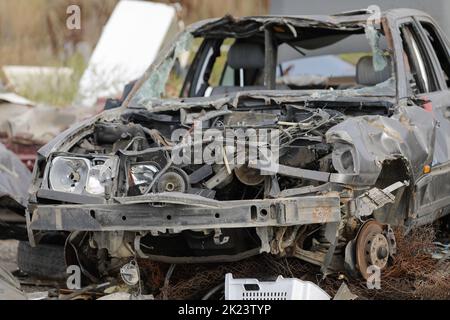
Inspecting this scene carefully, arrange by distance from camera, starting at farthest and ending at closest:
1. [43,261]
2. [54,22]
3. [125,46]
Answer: [54,22], [125,46], [43,261]

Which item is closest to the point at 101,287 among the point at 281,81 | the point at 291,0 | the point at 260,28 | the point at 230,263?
the point at 230,263

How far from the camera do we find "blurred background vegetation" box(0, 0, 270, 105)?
17.0m

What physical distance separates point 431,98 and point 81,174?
9.57ft

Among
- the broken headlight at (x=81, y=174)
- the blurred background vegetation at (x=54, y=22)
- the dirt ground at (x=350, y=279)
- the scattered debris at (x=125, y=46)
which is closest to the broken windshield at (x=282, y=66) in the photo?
the dirt ground at (x=350, y=279)

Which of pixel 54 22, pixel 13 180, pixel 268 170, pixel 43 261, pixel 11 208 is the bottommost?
pixel 43 261

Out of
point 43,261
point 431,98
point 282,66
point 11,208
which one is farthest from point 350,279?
point 282,66

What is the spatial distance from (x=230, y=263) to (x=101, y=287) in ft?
3.18

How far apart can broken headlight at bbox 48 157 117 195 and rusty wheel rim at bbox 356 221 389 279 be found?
172cm

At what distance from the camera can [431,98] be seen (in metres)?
6.92

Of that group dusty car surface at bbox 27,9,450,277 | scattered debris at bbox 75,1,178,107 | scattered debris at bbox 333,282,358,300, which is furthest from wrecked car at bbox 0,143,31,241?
scattered debris at bbox 75,1,178,107

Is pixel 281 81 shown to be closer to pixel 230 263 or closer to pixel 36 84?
pixel 230 263

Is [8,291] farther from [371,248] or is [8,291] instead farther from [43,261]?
[371,248]

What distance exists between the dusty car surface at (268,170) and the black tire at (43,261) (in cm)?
64

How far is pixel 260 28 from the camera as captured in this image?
763cm
